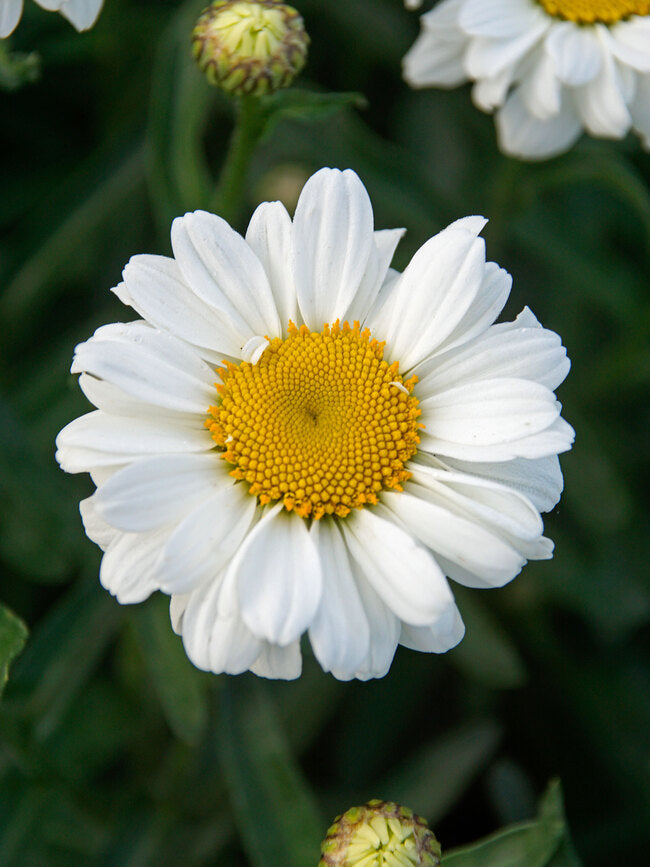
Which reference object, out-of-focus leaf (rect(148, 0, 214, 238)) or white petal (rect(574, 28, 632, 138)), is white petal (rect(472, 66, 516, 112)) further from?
out-of-focus leaf (rect(148, 0, 214, 238))

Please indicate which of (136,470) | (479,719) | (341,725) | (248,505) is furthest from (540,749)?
(136,470)

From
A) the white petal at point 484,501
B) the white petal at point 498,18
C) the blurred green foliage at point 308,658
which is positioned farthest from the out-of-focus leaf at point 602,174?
the white petal at point 484,501

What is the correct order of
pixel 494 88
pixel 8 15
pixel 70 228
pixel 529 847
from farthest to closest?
pixel 70 228, pixel 494 88, pixel 8 15, pixel 529 847

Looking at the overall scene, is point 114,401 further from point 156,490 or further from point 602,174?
point 602,174

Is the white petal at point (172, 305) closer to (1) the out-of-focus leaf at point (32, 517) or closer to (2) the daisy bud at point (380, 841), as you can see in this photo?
(2) the daisy bud at point (380, 841)

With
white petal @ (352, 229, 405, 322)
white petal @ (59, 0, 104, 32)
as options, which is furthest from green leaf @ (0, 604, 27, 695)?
white petal @ (59, 0, 104, 32)

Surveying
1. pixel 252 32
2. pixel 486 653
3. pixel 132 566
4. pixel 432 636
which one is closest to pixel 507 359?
pixel 432 636
